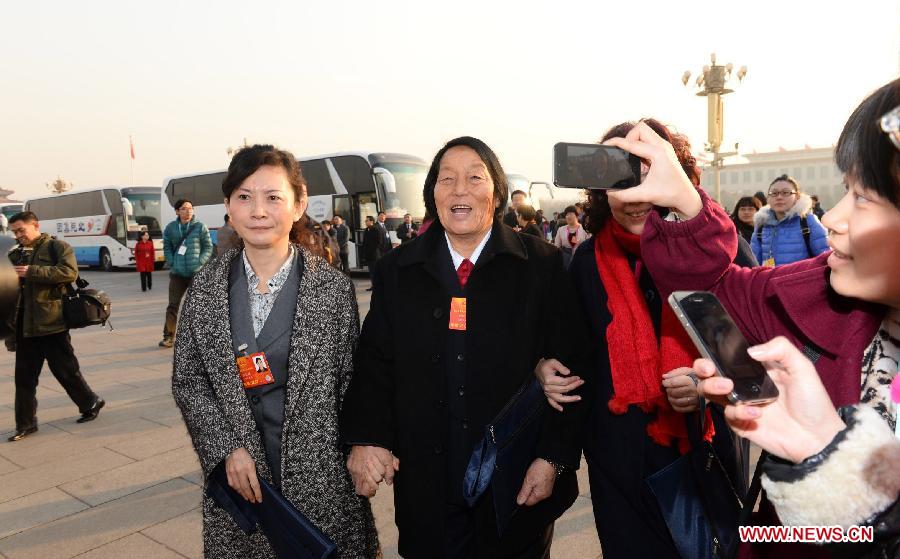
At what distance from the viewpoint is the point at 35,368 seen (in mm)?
4711

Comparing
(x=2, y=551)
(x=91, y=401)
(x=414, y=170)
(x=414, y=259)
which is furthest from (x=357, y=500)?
(x=414, y=170)

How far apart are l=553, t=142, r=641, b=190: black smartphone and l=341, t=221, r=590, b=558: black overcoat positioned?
765 millimetres

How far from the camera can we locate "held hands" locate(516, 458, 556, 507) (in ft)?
6.30

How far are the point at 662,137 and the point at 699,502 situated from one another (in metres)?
1.10

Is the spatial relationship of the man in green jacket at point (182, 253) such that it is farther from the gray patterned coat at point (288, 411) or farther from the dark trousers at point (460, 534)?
the dark trousers at point (460, 534)

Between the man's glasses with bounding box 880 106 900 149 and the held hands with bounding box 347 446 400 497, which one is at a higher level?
the man's glasses with bounding box 880 106 900 149

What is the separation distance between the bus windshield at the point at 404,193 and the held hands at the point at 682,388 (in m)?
14.6

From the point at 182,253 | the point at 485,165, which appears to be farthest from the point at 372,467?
the point at 182,253

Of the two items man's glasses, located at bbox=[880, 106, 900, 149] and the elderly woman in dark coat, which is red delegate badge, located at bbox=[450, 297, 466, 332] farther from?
man's glasses, located at bbox=[880, 106, 900, 149]

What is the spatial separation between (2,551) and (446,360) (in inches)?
109

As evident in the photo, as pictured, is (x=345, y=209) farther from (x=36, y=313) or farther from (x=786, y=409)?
(x=786, y=409)

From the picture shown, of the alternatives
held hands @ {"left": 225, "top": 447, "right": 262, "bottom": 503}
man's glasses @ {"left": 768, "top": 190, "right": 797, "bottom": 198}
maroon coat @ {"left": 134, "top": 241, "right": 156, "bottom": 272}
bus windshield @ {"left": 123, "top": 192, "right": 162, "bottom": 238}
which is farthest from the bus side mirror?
held hands @ {"left": 225, "top": 447, "right": 262, "bottom": 503}

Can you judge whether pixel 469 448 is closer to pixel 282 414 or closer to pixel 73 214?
pixel 282 414

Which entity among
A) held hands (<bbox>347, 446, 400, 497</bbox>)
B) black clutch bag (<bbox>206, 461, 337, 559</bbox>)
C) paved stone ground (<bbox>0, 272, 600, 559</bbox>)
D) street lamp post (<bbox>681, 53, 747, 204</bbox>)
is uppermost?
street lamp post (<bbox>681, 53, 747, 204</bbox>)
